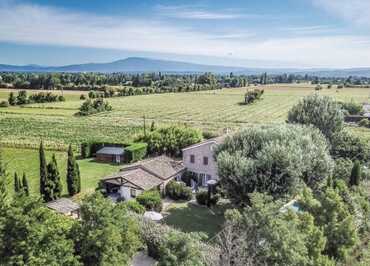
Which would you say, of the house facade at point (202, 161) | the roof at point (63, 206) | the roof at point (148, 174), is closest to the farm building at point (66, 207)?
the roof at point (63, 206)

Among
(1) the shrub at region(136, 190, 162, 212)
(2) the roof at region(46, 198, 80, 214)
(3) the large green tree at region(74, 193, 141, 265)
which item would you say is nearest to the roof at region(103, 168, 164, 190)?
(1) the shrub at region(136, 190, 162, 212)

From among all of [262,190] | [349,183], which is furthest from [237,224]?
[349,183]

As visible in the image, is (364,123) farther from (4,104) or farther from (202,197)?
(4,104)

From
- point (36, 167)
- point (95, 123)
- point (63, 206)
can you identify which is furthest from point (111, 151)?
point (95, 123)

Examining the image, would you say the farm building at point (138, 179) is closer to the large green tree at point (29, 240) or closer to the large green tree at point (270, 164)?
the large green tree at point (270, 164)

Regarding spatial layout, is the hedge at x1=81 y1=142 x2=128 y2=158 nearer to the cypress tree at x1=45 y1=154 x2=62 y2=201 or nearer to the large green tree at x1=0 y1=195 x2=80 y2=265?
the cypress tree at x1=45 y1=154 x2=62 y2=201

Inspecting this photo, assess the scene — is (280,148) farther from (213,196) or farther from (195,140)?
(195,140)
